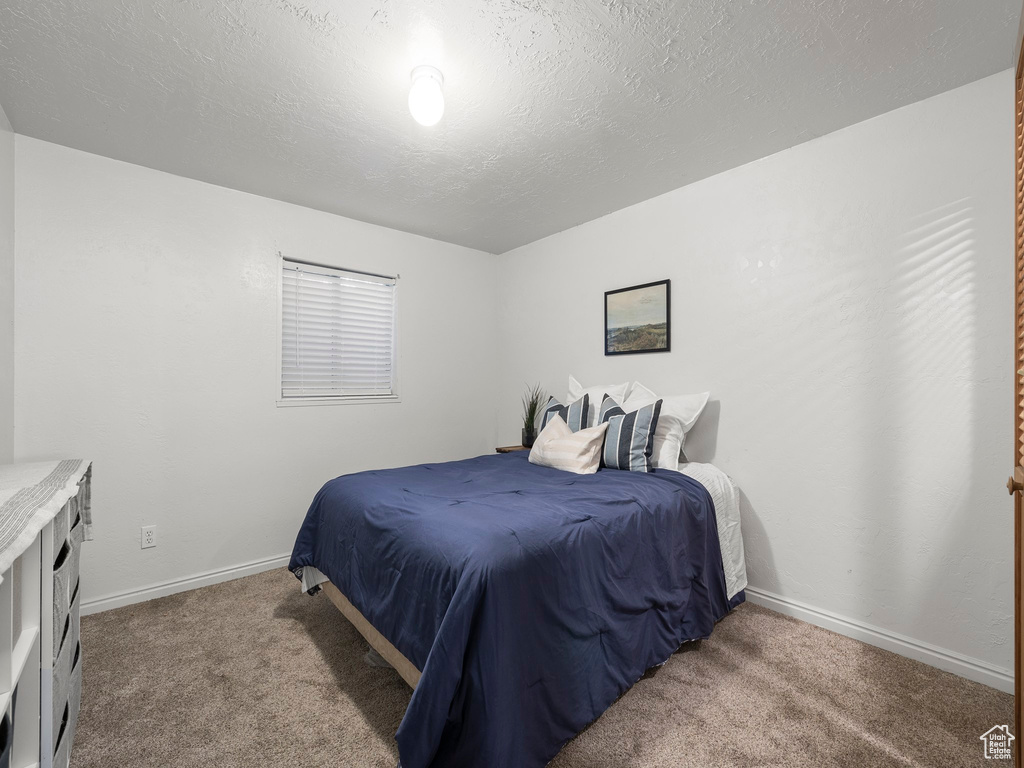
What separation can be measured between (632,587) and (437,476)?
113cm

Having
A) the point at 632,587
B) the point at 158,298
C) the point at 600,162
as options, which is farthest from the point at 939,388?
the point at 158,298

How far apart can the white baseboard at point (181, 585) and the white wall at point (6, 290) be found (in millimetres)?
895

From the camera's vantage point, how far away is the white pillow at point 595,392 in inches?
118

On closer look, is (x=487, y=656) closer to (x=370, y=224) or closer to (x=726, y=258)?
(x=726, y=258)

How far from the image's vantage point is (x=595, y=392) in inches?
128

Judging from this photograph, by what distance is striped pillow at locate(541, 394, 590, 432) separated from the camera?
2.97 m

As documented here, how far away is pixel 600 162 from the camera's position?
2607mm

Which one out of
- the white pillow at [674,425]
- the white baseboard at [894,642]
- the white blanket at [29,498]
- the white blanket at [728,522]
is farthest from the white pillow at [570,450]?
the white blanket at [29,498]

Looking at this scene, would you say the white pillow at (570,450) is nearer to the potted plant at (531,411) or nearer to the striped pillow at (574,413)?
the striped pillow at (574,413)

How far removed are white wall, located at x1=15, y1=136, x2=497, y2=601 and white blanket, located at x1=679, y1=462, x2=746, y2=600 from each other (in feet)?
7.79

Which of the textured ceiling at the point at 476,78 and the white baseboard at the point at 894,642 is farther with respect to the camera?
the white baseboard at the point at 894,642

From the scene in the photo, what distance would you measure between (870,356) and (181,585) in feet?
12.9
